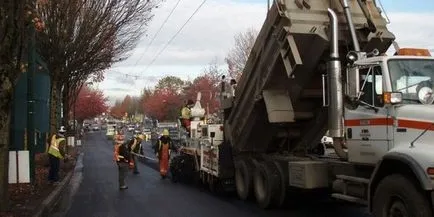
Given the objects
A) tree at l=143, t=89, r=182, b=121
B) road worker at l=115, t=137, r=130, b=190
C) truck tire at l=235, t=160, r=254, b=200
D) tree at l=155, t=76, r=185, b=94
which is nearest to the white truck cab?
→ truck tire at l=235, t=160, r=254, b=200

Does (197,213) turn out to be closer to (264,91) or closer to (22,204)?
(264,91)

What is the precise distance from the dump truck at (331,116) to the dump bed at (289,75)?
0.02m

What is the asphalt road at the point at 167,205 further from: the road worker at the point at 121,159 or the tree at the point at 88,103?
the tree at the point at 88,103

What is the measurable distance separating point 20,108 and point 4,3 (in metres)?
18.3

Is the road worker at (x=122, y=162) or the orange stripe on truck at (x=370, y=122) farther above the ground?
the orange stripe on truck at (x=370, y=122)

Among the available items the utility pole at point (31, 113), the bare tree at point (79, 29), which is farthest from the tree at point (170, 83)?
the utility pole at point (31, 113)

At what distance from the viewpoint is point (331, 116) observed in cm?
987

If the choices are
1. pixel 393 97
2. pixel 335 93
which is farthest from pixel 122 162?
pixel 393 97

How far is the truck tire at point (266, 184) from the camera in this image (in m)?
12.4

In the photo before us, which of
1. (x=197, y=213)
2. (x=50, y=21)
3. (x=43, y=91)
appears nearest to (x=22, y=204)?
(x=197, y=213)

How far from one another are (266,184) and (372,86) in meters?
4.42

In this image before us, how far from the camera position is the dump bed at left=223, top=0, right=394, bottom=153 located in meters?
11.0

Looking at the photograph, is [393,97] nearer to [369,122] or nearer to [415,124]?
[415,124]

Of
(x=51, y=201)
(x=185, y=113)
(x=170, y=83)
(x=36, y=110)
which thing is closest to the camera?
(x=51, y=201)
